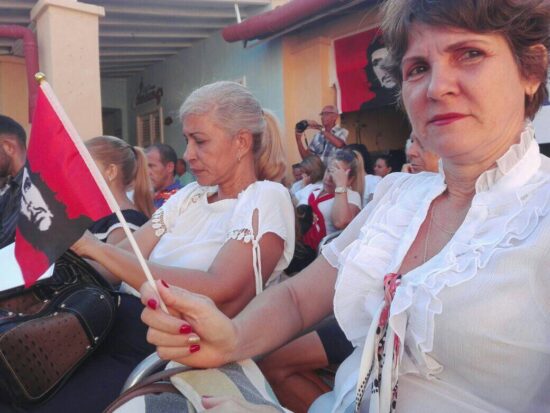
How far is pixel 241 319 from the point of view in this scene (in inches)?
55.0

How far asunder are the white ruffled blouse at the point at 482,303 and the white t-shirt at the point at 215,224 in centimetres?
76

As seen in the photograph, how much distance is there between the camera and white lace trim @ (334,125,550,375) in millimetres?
1126

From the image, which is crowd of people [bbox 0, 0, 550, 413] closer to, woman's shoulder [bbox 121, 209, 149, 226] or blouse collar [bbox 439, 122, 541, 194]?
blouse collar [bbox 439, 122, 541, 194]

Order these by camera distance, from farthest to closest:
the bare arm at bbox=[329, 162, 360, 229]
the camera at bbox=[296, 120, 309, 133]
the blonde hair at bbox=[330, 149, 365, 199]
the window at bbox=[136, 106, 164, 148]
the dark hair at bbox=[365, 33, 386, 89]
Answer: the window at bbox=[136, 106, 164, 148]
the camera at bbox=[296, 120, 309, 133]
the dark hair at bbox=[365, 33, 386, 89]
the blonde hair at bbox=[330, 149, 365, 199]
the bare arm at bbox=[329, 162, 360, 229]

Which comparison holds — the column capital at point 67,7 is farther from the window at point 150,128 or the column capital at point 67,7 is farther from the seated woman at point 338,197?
the window at point 150,128

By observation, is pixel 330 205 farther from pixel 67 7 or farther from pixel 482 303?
pixel 67 7

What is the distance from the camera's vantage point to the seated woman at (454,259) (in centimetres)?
107

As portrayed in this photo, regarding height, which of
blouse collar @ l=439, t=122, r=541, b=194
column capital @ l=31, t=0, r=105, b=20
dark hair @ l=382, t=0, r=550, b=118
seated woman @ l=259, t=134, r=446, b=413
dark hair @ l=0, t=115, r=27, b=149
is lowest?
seated woman @ l=259, t=134, r=446, b=413

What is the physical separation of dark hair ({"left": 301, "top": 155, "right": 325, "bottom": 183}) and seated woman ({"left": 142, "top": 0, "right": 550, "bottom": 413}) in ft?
13.3

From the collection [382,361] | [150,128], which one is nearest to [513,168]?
[382,361]

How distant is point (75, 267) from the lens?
180cm

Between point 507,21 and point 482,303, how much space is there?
2.04 ft

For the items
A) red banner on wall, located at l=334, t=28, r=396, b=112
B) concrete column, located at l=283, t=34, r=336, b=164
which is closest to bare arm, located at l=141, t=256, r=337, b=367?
red banner on wall, located at l=334, t=28, r=396, b=112

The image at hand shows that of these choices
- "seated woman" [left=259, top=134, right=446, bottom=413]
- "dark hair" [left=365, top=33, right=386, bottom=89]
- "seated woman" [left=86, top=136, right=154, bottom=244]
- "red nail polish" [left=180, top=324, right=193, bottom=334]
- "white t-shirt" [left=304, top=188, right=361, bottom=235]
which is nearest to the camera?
"red nail polish" [left=180, top=324, right=193, bottom=334]
